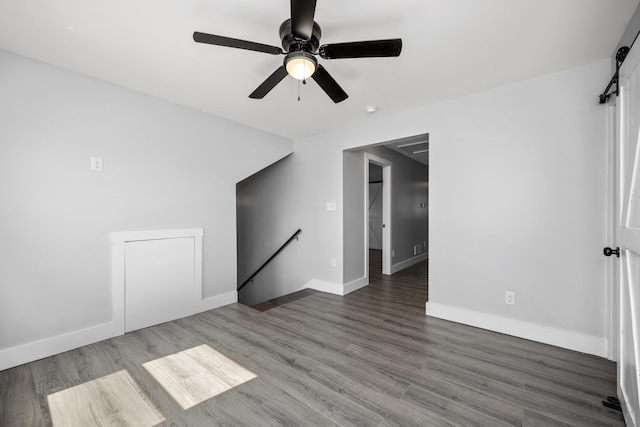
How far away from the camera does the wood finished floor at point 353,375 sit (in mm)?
1569

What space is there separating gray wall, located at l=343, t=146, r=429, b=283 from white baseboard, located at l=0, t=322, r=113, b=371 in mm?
2790

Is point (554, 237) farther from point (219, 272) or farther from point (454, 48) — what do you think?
point (219, 272)

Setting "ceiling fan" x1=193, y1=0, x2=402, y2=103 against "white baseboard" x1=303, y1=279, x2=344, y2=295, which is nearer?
"ceiling fan" x1=193, y1=0, x2=402, y2=103

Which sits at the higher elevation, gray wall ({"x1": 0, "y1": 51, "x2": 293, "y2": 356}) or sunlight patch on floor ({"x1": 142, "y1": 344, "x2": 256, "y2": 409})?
gray wall ({"x1": 0, "y1": 51, "x2": 293, "y2": 356})

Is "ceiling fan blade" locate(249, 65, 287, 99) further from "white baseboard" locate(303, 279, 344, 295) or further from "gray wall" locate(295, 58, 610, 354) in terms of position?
"white baseboard" locate(303, 279, 344, 295)

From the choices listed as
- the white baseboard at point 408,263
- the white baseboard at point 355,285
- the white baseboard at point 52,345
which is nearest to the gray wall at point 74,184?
the white baseboard at point 52,345

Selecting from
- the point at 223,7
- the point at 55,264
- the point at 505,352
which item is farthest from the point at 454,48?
the point at 55,264

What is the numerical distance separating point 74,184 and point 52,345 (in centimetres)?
135

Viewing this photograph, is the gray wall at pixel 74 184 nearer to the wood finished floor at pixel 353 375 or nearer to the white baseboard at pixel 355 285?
the wood finished floor at pixel 353 375

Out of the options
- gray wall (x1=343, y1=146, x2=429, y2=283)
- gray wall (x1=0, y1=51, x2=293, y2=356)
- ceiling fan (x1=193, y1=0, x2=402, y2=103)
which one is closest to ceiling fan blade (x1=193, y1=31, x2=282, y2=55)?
ceiling fan (x1=193, y1=0, x2=402, y2=103)

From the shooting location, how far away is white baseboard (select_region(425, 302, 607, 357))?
2221 millimetres

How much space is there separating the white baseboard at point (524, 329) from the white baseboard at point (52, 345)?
3275mm

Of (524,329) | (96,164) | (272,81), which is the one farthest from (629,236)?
(96,164)

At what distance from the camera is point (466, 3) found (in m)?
1.57
